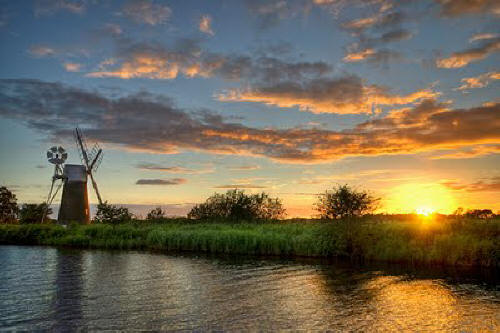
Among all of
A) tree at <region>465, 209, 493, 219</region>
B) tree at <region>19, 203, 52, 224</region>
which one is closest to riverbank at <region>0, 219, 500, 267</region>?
tree at <region>465, 209, 493, 219</region>

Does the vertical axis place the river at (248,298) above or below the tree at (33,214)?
below

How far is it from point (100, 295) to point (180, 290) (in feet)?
11.4

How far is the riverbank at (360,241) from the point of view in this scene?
85.3 ft

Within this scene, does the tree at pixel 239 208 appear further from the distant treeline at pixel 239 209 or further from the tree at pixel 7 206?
the tree at pixel 7 206

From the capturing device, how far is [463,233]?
27.1 metres

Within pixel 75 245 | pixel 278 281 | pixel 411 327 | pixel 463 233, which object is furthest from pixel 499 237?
pixel 75 245

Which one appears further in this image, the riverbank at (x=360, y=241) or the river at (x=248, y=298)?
the riverbank at (x=360, y=241)

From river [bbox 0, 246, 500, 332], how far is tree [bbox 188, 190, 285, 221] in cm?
3574

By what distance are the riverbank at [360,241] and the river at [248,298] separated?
2.42 meters

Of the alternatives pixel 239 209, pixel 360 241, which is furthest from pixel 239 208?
pixel 360 241

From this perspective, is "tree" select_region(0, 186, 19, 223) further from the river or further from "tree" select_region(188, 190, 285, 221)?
the river

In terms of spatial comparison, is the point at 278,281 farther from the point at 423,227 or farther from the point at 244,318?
the point at 423,227

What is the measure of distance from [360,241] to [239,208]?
114ft

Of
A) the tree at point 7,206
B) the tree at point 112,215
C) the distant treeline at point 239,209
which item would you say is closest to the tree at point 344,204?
the distant treeline at point 239,209
